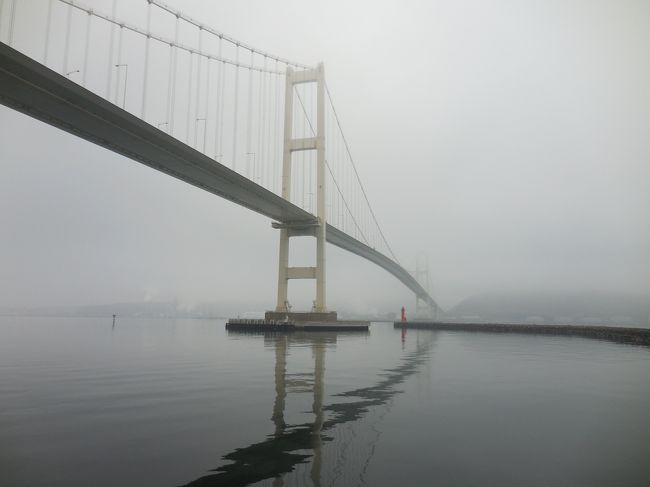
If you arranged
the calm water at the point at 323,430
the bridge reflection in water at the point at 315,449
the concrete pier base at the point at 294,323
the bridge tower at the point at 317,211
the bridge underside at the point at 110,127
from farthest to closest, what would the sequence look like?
the bridge tower at the point at 317,211
the concrete pier base at the point at 294,323
the bridge underside at the point at 110,127
the calm water at the point at 323,430
the bridge reflection in water at the point at 315,449

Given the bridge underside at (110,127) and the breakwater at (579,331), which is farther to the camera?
the breakwater at (579,331)

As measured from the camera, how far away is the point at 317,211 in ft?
155

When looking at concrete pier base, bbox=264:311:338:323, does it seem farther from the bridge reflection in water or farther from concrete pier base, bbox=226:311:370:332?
the bridge reflection in water

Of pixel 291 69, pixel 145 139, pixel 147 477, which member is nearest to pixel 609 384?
pixel 147 477

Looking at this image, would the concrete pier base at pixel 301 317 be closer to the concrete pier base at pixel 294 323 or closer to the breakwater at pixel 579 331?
the concrete pier base at pixel 294 323

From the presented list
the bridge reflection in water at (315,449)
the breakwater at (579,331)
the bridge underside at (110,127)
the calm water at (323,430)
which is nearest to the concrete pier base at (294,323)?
the bridge underside at (110,127)

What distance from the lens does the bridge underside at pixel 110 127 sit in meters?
20.0

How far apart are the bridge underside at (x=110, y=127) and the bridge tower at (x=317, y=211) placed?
465 cm

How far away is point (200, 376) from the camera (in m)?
10.9

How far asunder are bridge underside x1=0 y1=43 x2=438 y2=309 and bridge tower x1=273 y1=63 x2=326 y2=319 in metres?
4.65

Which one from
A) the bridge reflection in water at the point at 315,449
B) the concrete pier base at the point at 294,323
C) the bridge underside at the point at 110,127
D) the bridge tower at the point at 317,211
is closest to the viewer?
the bridge reflection in water at the point at 315,449

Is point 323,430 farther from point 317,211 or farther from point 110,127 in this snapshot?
point 317,211

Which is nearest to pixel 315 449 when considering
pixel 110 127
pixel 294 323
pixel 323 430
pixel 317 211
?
pixel 323 430

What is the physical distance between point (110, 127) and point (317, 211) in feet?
81.9
